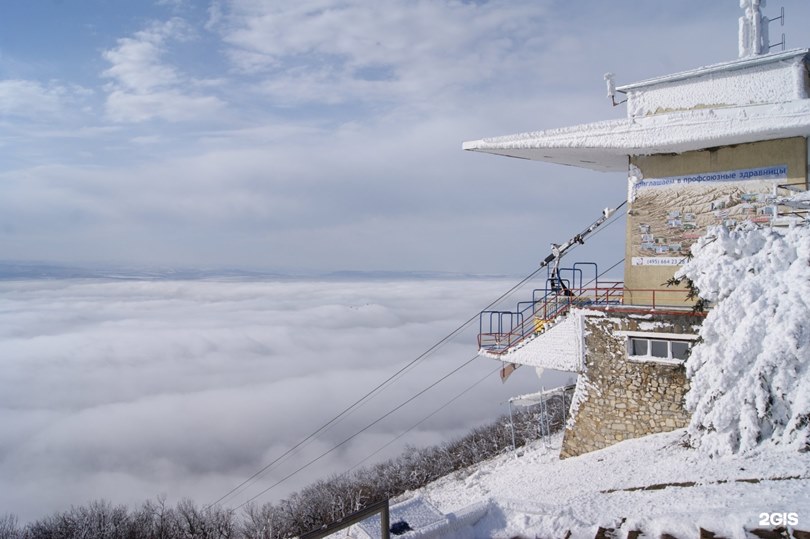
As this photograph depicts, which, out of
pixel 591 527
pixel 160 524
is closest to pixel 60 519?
pixel 160 524

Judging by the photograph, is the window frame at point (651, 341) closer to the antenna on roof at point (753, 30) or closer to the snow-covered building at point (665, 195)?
the snow-covered building at point (665, 195)

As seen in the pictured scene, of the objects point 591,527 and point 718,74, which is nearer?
point 591,527

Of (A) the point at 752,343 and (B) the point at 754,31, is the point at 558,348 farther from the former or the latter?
(B) the point at 754,31

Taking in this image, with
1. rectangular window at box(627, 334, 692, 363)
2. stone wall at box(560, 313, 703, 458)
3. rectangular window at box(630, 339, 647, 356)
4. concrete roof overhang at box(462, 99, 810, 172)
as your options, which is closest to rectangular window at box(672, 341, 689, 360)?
rectangular window at box(627, 334, 692, 363)

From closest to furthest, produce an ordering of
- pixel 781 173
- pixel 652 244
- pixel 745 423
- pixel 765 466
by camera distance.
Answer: pixel 765 466 → pixel 745 423 → pixel 781 173 → pixel 652 244

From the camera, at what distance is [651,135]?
49.9 feet

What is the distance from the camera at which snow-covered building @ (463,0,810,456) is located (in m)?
13.9

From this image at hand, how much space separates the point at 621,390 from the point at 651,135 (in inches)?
244

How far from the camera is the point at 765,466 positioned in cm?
1017

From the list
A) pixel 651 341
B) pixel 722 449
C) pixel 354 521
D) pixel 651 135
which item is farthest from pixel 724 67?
pixel 354 521

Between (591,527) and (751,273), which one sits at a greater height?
(751,273)

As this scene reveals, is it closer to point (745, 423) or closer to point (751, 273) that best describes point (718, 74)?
point (751, 273)

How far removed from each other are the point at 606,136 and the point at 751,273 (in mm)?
5461

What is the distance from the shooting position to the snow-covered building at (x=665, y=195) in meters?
13.9
